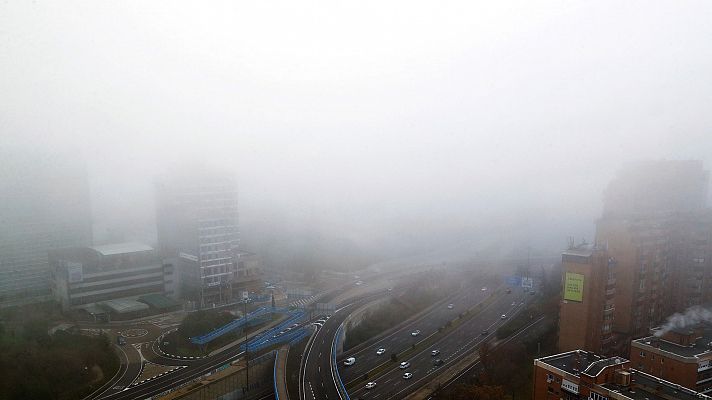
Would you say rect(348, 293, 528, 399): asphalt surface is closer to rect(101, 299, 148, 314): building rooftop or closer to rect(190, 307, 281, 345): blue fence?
rect(190, 307, 281, 345): blue fence

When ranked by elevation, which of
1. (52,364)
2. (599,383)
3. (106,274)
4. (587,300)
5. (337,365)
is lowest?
(337,365)

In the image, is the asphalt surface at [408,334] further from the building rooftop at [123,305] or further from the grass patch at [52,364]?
the building rooftop at [123,305]

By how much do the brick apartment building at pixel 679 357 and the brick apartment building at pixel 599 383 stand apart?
5.07 ft

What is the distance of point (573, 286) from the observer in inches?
590

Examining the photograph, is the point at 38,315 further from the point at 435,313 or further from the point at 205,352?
the point at 435,313

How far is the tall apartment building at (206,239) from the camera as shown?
24594mm

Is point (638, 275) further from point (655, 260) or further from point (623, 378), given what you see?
point (623, 378)

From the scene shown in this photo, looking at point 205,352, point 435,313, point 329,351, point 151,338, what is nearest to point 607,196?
point 435,313

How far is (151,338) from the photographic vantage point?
61.2ft

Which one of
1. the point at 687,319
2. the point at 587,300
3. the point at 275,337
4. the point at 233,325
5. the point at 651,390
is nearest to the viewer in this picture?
the point at 651,390

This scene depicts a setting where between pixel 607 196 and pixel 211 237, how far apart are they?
1962 cm

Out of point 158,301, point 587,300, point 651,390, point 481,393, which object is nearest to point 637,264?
point 587,300

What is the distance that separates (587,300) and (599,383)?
465 centimetres

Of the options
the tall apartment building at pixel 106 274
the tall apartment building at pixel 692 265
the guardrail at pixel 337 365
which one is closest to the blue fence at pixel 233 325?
the guardrail at pixel 337 365
